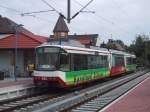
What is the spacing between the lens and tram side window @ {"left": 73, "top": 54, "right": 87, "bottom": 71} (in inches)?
1080

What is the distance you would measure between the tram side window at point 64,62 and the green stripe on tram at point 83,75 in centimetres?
37

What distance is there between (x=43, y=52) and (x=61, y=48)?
3.75 ft

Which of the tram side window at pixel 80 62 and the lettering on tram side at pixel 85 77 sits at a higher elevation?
the tram side window at pixel 80 62

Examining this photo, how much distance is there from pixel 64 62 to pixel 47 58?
101cm

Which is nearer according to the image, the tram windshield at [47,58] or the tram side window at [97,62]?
the tram windshield at [47,58]

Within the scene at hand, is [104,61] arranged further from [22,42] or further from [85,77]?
[22,42]

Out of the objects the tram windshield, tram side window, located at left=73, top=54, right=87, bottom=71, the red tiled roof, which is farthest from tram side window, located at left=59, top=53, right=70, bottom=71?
the red tiled roof

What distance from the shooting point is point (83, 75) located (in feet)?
96.4

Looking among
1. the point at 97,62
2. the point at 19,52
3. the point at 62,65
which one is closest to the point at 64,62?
the point at 62,65

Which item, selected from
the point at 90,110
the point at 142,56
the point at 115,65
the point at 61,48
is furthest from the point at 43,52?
the point at 142,56

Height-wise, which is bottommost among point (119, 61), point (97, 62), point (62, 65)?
point (62, 65)

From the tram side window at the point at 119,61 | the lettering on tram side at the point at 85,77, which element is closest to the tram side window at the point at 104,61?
the lettering on tram side at the point at 85,77

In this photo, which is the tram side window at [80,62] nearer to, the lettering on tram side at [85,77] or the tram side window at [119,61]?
the lettering on tram side at [85,77]

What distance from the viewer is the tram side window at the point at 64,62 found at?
25.7 metres
